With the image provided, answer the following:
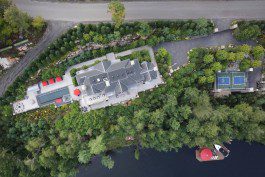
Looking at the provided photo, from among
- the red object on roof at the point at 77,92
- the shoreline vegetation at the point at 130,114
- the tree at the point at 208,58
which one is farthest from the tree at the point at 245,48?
the red object on roof at the point at 77,92

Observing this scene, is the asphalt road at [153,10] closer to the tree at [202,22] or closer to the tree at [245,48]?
the tree at [202,22]

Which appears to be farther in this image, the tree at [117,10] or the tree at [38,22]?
the tree at [38,22]

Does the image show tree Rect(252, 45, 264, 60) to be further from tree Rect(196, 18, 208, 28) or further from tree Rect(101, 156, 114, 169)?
tree Rect(101, 156, 114, 169)

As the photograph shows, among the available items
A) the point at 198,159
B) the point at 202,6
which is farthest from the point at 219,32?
the point at 198,159

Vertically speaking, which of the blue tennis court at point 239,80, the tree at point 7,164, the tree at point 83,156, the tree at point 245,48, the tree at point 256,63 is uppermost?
the tree at point 245,48

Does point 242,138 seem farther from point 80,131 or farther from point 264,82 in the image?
point 80,131

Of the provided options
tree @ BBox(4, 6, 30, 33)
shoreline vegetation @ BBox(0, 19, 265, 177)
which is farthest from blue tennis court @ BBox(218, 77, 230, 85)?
tree @ BBox(4, 6, 30, 33)
